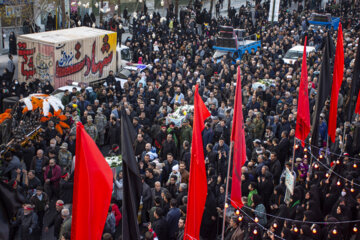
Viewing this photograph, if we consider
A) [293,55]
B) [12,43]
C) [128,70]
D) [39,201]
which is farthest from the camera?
[12,43]

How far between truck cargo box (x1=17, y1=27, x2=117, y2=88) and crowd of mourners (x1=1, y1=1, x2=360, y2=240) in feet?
3.64

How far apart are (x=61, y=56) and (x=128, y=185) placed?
1353 centimetres

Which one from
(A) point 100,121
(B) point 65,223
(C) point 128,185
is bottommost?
(B) point 65,223

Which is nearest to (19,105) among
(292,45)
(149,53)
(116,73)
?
(116,73)

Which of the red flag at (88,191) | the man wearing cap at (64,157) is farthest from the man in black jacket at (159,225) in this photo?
the man wearing cap at (64,157)

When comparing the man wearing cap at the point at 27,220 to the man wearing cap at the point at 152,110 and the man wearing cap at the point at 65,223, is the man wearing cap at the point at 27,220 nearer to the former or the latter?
the man wearing cap at the point at 65,223

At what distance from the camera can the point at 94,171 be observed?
682cm

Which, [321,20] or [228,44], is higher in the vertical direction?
[321,20]

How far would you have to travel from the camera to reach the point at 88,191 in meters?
6.71

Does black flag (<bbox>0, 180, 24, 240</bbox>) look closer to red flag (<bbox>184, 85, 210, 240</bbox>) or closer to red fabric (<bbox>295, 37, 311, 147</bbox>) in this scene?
red flag (<bbox>184, 85, 210, 240</bbox>)

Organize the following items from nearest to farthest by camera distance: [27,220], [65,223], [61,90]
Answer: [65,223]
[27,220]
[61,90]

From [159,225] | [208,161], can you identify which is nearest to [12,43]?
[208,161]

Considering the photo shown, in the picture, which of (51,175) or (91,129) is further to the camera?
(91,129)

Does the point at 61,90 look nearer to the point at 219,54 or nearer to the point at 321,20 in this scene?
the point at 219,54
